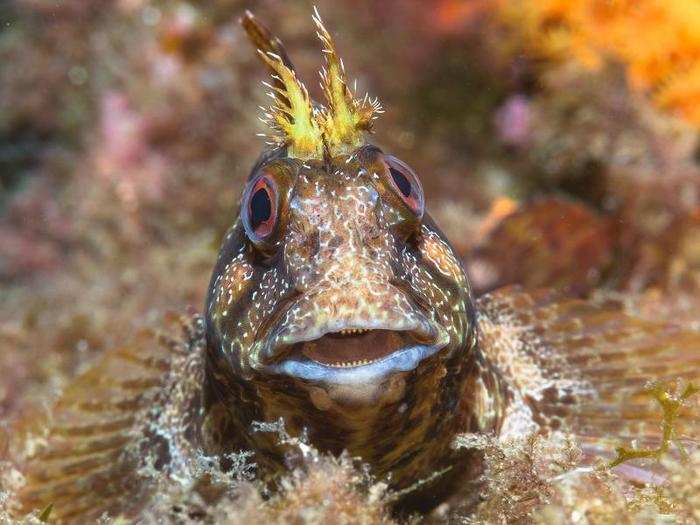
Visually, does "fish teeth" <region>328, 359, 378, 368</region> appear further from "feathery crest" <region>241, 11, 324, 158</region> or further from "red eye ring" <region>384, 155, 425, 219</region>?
"feathery crest" <region>241, 11, 324, 158</region>

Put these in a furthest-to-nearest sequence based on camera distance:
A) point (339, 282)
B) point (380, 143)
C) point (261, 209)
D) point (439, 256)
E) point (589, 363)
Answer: point (380, 143)
point (589, 363)
point (439, 256)
point (261, 209)
point (339, 282)

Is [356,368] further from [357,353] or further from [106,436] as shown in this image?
[106,436]

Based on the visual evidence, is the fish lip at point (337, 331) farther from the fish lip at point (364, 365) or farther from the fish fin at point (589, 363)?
the fish fin at point (589, 363)

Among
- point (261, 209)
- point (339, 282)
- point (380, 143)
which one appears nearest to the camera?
point (339, 282)

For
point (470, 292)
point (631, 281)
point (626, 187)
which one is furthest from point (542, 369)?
point (626, 187)

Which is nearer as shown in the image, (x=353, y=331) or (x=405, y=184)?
(x=353, y=331)

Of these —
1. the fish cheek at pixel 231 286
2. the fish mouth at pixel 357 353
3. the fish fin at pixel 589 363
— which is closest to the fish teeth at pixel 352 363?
the fish mouth at pixel 357 353

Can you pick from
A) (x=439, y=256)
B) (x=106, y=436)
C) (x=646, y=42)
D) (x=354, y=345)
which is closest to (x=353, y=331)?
(x=354, y=345)

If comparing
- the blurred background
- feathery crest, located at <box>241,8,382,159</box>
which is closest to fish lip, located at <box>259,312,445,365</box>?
feathery crest, located at <box>241,8,382,159</box>
